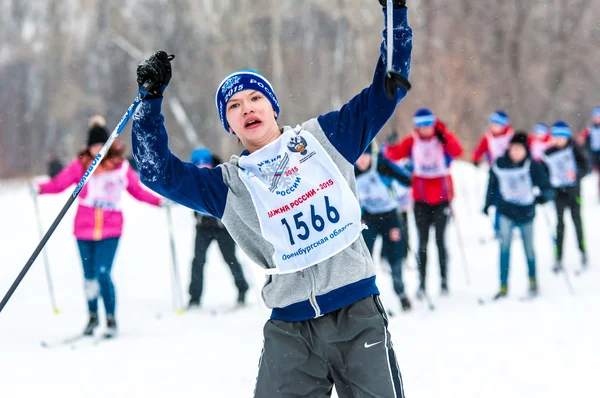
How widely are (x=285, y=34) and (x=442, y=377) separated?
68.4ft

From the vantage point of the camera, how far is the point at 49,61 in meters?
24.4

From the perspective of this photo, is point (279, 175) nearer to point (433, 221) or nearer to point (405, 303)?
point (405, 303)

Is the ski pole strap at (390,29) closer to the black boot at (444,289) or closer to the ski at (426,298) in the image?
the ski at (426,298)

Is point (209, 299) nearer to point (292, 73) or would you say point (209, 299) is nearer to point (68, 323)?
point (68, 323)

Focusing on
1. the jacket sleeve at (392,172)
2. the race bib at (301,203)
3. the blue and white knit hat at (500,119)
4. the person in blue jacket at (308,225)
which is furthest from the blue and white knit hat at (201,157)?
the race bib at (301,203)

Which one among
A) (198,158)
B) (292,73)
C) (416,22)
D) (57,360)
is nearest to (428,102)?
(416,22)

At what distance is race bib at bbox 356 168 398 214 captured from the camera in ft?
23.9

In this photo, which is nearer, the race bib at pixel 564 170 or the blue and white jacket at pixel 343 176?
the blue and white jacket at pixel 343 176

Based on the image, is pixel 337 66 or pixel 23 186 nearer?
pixel 23 186

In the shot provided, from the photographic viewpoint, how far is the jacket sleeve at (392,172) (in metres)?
7.38

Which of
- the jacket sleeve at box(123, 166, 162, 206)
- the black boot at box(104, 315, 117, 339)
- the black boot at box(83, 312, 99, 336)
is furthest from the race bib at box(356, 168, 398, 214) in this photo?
the black boot at box(83, 312, 99, 336)

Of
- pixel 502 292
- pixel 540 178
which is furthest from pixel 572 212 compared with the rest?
pixel 502 292

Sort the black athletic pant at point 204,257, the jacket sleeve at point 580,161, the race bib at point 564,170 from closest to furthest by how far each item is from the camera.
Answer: the black athletic pant at point 204,257 → the race bib at point 564,170 → the jacket sleeve at point 580,161

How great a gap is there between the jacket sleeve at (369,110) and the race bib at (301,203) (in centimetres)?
9
